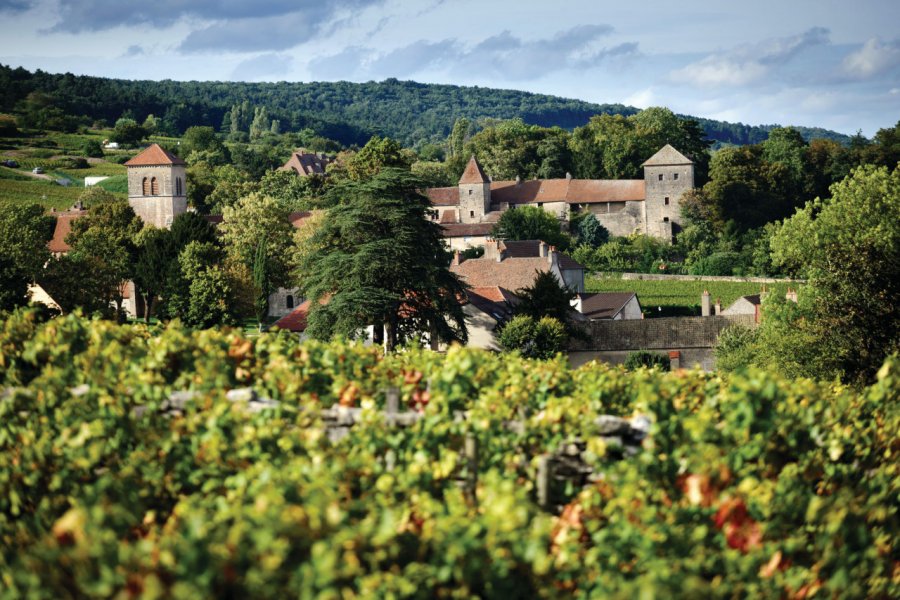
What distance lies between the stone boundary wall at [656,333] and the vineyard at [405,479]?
1476 inches

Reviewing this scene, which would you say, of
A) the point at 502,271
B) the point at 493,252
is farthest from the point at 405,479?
the point at 493,252

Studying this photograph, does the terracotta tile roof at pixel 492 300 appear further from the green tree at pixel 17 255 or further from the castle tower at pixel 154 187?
the castle tower at pixel 154 187

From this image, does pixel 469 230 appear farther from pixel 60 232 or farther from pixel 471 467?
pixel 471 467

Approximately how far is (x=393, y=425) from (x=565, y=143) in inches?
4355

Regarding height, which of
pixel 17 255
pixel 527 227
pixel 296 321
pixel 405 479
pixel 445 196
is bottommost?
pixel 296 321

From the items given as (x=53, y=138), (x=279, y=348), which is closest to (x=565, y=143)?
(x=53, y=138)

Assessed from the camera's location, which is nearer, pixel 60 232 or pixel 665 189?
pixel 60 232

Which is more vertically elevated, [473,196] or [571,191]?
[571,191]

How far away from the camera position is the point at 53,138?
479 ft

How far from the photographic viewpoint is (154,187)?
90188mm

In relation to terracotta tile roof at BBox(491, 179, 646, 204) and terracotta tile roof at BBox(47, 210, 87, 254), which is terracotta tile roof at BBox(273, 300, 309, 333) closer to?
terracotta tile roof at BBox(47, 210, 87, 254)

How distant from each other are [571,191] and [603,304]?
131 feet

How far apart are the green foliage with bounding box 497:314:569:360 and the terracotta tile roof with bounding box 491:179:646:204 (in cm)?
5819

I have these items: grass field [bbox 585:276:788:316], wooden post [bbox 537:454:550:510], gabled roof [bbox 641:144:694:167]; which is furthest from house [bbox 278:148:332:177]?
wooden post [bbox 537:454:550:510]
